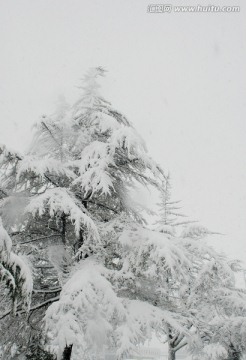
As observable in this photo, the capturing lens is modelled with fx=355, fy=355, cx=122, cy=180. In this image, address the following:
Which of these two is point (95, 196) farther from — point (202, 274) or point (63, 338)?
point (63, 338)

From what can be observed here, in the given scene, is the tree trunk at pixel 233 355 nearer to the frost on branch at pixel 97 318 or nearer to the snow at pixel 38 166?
the frost on branch at pixel 97 318

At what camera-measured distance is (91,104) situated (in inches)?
391

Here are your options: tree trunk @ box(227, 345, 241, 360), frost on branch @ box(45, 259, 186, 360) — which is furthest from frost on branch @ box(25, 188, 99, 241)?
tree trunk @ box(227, 345, 241, 360)

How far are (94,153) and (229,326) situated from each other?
7240 millimetres

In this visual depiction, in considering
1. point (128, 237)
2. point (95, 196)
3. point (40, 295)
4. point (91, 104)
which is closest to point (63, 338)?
point (128, 237)

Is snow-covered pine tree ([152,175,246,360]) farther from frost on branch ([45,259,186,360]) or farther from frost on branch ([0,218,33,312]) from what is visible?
frost on branch ([0,218,33,312])

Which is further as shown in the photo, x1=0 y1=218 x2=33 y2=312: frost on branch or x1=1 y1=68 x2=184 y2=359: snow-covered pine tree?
x1=1 y1=68 x2=184 y2=359: snow-covered pine tree

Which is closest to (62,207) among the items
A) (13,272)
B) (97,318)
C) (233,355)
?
(97,318)

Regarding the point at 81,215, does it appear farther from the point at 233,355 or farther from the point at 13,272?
the point at 233,355

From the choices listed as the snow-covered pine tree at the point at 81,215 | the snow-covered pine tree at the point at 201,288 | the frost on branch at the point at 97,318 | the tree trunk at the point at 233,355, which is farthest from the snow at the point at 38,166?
the tree trunk at the point at 233,355

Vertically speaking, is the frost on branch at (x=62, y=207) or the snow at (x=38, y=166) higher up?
the snow at (x=38, y=166)

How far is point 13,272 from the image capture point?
492cm

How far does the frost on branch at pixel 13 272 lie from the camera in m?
4.50

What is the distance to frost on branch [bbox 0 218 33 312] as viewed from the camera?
4500 mm
